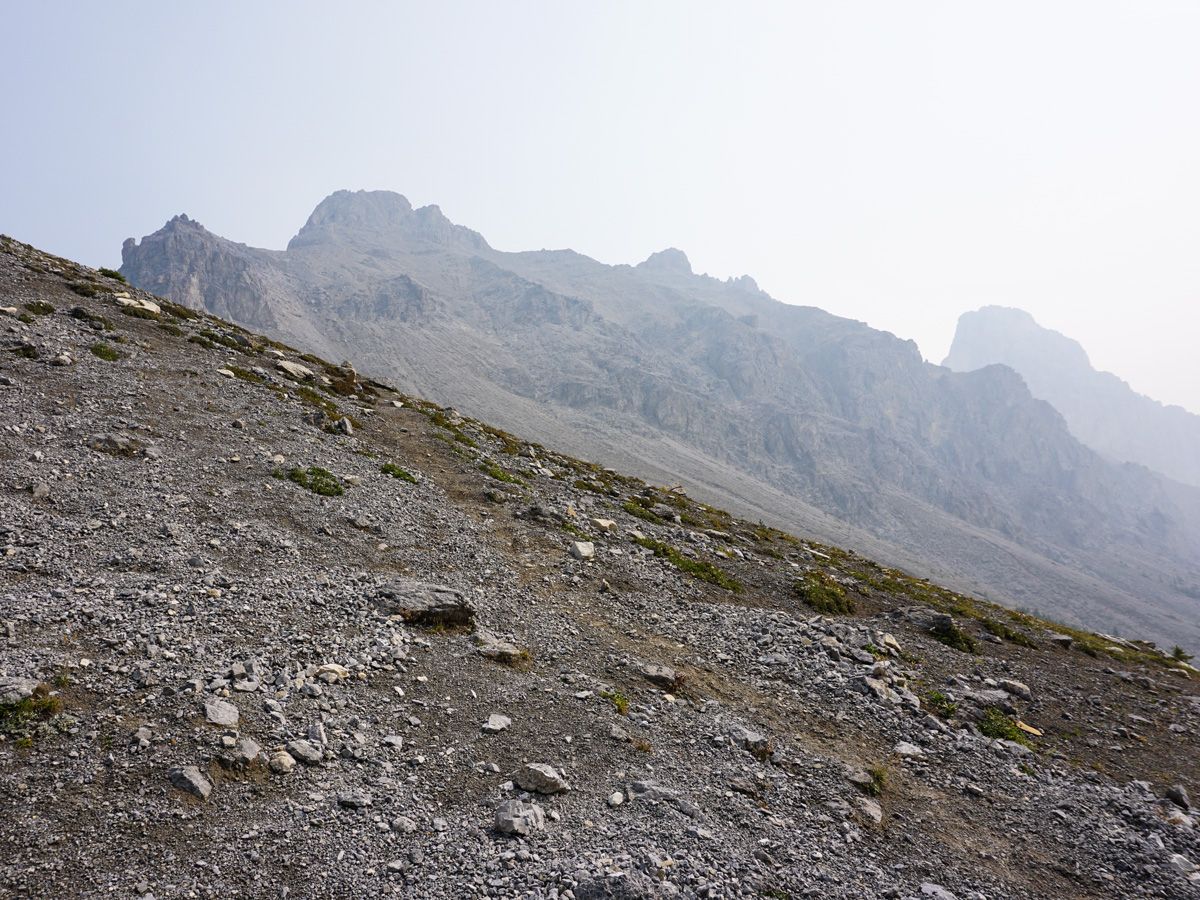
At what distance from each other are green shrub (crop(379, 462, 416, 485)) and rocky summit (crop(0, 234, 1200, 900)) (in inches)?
11.7

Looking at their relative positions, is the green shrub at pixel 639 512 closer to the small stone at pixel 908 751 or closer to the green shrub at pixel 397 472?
the green shrub at pixel 397 472

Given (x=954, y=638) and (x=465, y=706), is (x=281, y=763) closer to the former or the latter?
(x=465, y=706)

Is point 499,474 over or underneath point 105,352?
underneath

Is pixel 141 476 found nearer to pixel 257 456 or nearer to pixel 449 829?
pixel 257 456

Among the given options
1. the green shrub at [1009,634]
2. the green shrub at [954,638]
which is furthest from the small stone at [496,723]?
the green shrub at [1009,634]

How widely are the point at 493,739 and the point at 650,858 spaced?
12.5 ft

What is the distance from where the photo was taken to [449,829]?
894cm

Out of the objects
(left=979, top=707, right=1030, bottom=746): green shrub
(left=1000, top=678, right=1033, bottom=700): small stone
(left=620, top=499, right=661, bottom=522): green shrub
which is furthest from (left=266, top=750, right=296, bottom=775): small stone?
(left=620, top=499, right=661, bottom=522): green shrub

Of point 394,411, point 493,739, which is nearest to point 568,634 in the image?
point 493,739

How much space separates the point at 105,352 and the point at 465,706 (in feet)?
87.4

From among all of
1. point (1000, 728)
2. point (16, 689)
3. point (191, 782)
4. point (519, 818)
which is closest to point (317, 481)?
point (16, 689)

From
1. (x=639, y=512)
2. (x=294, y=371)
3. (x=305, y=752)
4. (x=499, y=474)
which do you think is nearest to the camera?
(x=305, y=752)

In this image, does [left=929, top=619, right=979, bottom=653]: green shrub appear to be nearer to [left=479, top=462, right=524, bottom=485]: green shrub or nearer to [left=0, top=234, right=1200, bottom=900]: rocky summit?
[left=0, top=234, right=1200, bottom=900]: rocky summit

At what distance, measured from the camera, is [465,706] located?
39.3 ft
